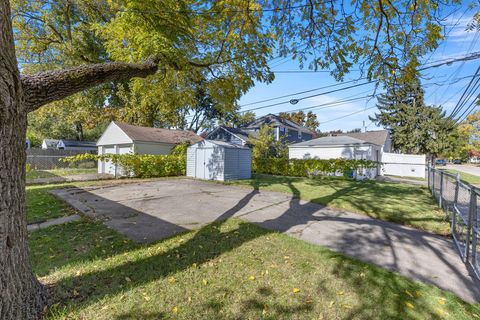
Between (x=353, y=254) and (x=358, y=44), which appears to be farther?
(x=358, y=44)

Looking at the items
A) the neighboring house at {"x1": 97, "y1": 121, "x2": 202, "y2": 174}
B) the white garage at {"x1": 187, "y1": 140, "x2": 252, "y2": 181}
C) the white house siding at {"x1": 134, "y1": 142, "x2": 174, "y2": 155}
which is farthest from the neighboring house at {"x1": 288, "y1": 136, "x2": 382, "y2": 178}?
the white house siding at {"x1": 134, "y1": 142, "x2": 174, "y2": 155}

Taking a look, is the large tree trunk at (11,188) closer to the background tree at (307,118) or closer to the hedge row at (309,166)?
the hedge row at (309,166)

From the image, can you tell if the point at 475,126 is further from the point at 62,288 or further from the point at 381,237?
the point at 62,288

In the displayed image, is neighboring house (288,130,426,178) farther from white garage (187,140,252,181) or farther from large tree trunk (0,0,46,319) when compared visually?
large tree trunk (0,0,46,319)

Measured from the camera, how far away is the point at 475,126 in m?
38.0

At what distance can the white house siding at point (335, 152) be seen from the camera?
16000 mm

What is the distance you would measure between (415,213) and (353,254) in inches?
146

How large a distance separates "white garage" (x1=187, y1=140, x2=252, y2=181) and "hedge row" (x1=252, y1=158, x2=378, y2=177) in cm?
314

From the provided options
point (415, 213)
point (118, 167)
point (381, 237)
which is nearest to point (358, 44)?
point (381, 237)

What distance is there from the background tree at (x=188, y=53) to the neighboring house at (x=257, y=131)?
47.3 feet

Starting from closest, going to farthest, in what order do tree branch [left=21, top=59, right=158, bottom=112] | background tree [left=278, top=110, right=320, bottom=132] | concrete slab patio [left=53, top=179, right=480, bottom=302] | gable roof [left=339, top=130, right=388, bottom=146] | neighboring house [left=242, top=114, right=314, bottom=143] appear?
tree branch [left=21, top=59, right=158, bottom=112] < concrete slab patio [left=53, top=179, right=480, bottom=302] < gable roof [left=339, top=130, right=388, bottom=146] < neighboring house [left=242, top=114, right=314, bottom=143] < background tree [left=278, top=110, right=320, bottom=132]

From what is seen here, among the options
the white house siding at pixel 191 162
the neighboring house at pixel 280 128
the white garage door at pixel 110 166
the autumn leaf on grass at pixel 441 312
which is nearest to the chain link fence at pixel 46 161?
the white garage door at pixel 110 166

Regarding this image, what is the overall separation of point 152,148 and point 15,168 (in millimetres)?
15703

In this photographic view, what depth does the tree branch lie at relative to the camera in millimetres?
1956
